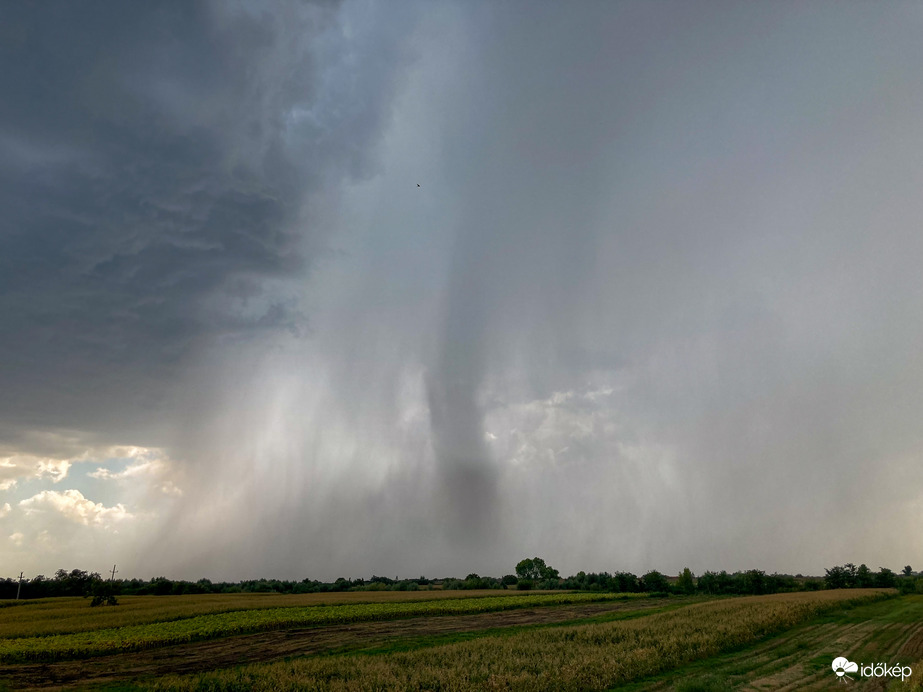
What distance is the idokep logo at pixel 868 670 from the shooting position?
68.4 ft

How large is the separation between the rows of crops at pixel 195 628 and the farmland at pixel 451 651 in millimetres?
134

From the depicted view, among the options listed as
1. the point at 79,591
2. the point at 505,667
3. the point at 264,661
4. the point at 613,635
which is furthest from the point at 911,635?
the point at 79,591

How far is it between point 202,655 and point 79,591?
97.2 m

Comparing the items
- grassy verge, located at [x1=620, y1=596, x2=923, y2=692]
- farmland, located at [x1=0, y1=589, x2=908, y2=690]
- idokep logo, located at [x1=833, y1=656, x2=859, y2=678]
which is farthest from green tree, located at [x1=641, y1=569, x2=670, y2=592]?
idokep logo, located at [x1=833, y1=656, x2=859, y2=678]

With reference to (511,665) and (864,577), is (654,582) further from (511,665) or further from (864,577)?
(511,665)

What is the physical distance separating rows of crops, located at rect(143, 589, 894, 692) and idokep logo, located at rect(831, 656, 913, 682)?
258 inches

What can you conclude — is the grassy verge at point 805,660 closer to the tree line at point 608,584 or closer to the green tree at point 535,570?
the tree line at point 608,584

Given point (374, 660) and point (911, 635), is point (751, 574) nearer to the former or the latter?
point (911, 635)

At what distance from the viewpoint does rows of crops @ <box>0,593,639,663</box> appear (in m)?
32.2

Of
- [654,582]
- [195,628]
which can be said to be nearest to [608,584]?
[654,582]

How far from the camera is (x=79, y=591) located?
329 ft

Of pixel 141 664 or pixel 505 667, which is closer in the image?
pixel 505 667

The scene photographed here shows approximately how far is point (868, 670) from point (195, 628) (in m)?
47.1

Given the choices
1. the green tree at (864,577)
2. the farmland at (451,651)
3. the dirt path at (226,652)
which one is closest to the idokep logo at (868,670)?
the farmland at (451,651)
